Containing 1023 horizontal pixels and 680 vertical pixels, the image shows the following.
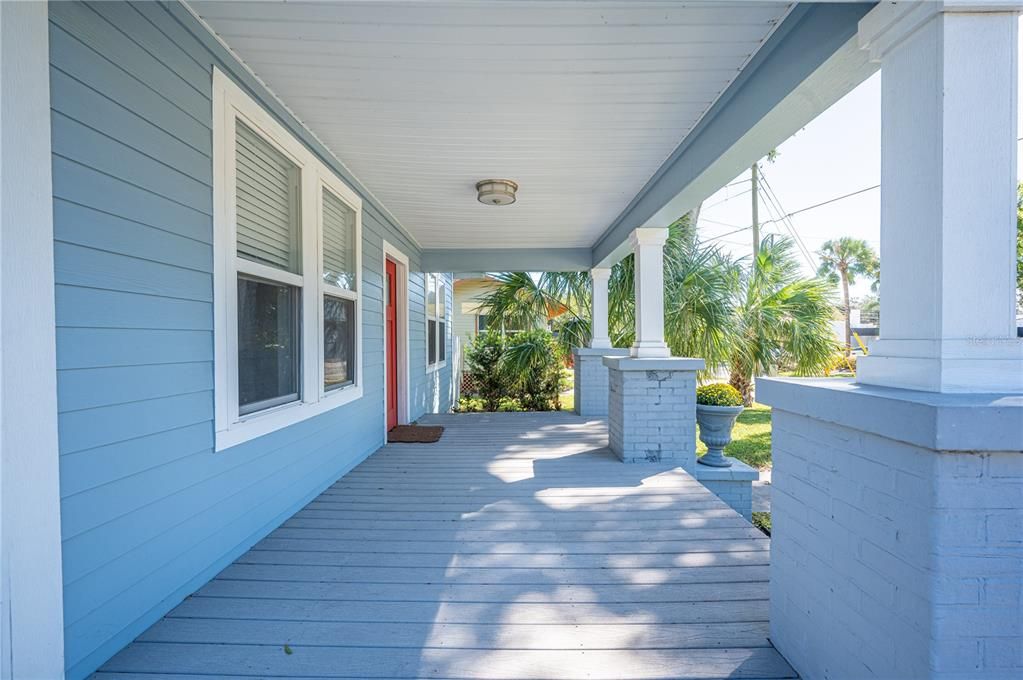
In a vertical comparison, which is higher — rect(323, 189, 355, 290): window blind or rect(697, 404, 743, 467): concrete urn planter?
rect(323, 189, 355, 290): window blind

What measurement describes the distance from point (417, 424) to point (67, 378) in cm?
448

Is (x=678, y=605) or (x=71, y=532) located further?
(x=678, y=605)

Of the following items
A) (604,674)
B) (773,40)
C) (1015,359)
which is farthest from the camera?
(773,40)

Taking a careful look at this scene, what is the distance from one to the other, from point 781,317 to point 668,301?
5.50 feet

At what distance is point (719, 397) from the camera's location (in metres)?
3.92

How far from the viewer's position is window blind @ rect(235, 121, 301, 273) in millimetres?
2316

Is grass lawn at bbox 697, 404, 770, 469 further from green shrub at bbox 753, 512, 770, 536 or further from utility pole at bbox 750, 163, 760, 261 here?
utility pole at bbox 750, 163, 760, 261

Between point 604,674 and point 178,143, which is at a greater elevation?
point 178,143

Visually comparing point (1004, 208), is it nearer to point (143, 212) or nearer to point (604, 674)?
point (604, 674)

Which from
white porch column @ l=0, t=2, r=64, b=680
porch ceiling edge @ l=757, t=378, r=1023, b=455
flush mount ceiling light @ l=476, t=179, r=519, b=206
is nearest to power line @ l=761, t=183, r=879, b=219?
flush mount ceiling light @ l=476, t=179, r=519, b=206

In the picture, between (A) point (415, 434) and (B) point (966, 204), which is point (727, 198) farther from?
(B) point (966, 204)

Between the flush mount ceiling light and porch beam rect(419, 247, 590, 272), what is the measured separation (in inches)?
100

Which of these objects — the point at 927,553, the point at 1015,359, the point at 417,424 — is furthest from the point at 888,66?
the point at 417,424

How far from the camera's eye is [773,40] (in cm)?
194
